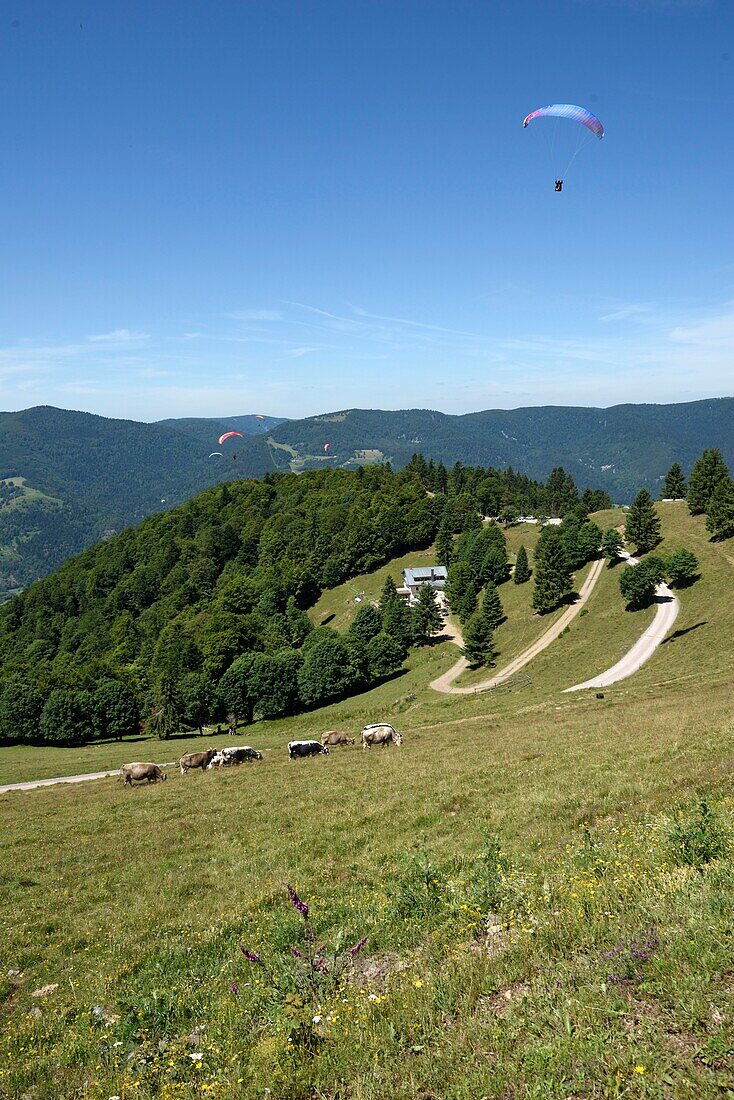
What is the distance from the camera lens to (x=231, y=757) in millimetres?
35750

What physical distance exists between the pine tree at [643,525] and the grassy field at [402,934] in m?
82.5

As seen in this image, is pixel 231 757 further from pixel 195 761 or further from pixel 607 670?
pixel 607 670

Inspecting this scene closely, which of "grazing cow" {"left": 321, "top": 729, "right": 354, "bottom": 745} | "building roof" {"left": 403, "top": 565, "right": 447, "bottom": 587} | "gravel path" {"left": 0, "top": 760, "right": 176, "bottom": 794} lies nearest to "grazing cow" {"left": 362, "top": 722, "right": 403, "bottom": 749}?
"grazing cow" {"left": 321, "top": 729, "right": 354, "bottom": 745}

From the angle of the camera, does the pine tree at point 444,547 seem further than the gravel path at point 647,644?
Yes

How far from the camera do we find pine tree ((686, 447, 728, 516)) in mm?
99625

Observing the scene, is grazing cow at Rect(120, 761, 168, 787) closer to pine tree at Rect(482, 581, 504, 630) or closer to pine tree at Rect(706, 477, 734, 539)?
pine tree at Rect(482, 581, 504, 630)

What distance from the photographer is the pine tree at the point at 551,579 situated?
9488cm

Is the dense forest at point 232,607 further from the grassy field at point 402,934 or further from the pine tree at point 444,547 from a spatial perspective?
the grassy field at point 402,934

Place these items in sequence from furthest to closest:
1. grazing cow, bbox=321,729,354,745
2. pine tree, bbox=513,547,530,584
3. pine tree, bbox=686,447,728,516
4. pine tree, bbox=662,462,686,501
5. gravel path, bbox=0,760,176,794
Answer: pine tree, bbox=662,462,686,501 < pine tree, bbox=513,547,530,584 < pine tree, bbox=686,447,728,516 < gravel path, bbox=0,760,176,794 < grazing cow, bbox=321,729,354,745

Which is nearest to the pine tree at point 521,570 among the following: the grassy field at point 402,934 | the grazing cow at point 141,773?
the grassy field at point 402,934

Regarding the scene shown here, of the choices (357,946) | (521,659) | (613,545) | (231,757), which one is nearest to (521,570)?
(613,545)

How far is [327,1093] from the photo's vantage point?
658cm

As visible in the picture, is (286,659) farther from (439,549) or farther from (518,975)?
(518,975)

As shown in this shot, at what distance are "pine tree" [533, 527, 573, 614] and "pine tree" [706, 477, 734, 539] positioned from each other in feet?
78.3
